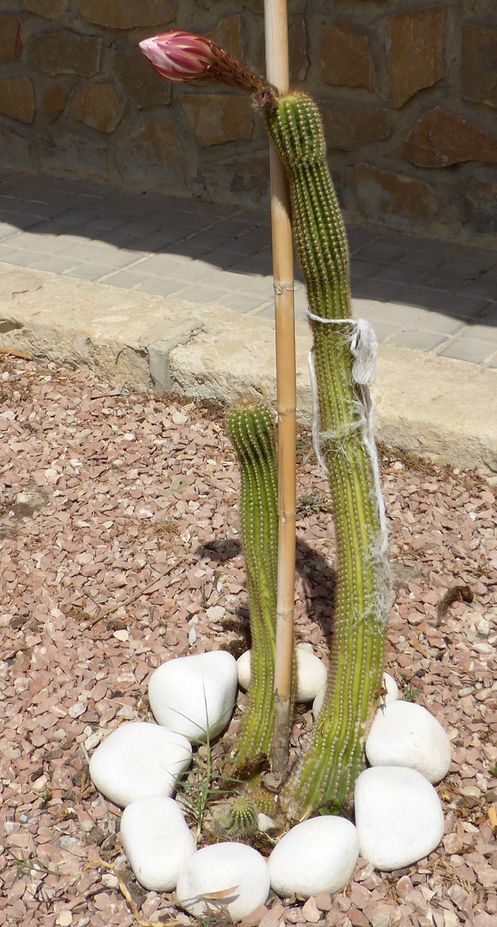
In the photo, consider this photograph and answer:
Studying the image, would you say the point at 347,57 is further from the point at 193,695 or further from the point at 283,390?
the point at 193,695

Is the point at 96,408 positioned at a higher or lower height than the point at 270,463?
lower

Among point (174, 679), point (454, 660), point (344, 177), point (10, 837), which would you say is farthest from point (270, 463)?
point (344, 177)

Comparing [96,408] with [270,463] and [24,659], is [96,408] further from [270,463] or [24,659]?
[270,463]

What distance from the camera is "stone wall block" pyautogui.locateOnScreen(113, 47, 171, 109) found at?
5.85m

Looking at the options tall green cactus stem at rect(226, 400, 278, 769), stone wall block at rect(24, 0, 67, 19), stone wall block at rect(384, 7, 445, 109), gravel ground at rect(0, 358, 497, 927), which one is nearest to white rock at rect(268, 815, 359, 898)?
gravel ground at rect(0, 358, 497, 927)

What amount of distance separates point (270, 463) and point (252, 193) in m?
3.50

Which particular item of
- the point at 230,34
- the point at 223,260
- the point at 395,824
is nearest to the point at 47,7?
the point at 230,34

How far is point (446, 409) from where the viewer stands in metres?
3.71

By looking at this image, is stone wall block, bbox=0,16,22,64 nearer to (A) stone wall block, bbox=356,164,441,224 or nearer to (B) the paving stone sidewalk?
(B) the paving stone sidewalk

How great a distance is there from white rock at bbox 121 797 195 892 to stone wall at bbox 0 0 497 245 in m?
3.40

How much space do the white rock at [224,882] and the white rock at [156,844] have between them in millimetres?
50

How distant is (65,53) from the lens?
6156mm

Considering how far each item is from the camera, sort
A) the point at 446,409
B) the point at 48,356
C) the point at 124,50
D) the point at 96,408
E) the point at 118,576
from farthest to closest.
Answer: the point at 124,50 < the point at 48,356 < the point at 96,408 < the point at 446,409 < the point at 118,576

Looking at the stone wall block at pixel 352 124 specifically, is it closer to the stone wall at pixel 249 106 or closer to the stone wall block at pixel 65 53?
the stone wall at pixel 249 106
